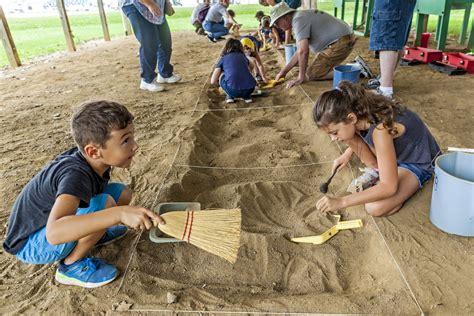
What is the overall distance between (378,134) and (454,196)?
40 centimetres

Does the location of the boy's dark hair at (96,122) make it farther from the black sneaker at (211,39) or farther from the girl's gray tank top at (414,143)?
the black sneaker at (211,39)

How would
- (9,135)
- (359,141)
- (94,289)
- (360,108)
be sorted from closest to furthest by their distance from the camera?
1. (94,289)
2. (360,108)
3. (359,141)
4. (9,135)

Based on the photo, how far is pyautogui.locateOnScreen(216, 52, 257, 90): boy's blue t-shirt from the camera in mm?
3666

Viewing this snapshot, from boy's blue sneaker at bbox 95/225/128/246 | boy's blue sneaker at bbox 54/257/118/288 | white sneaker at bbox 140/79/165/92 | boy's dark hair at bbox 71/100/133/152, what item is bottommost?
white sneaker at bbox 140/79/165/92

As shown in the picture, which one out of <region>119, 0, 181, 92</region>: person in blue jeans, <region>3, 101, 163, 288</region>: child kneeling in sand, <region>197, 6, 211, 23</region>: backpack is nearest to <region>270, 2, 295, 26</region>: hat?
<region>119, 0, 181, 92</region>: person in blue jeans

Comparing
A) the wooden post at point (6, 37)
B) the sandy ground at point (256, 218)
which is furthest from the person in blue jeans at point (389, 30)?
the wooden post at point (6, 37)

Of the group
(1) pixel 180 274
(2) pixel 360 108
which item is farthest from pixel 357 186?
(1) pixel 180 274

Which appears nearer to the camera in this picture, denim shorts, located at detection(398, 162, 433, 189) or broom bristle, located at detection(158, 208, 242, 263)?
broom bristle, located at detection(158, 208, 242, 263)

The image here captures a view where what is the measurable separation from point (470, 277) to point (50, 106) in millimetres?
4021

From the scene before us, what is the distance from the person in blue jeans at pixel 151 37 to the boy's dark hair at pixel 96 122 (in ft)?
8.98

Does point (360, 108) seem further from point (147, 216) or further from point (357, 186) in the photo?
point (147, 216)

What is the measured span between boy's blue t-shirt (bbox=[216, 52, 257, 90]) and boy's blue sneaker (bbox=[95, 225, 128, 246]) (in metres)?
2.15

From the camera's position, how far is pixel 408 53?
466 centimetres

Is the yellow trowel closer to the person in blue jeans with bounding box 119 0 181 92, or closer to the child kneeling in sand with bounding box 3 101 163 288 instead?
the person in blue jeans with bounding box 119 0 181 92
